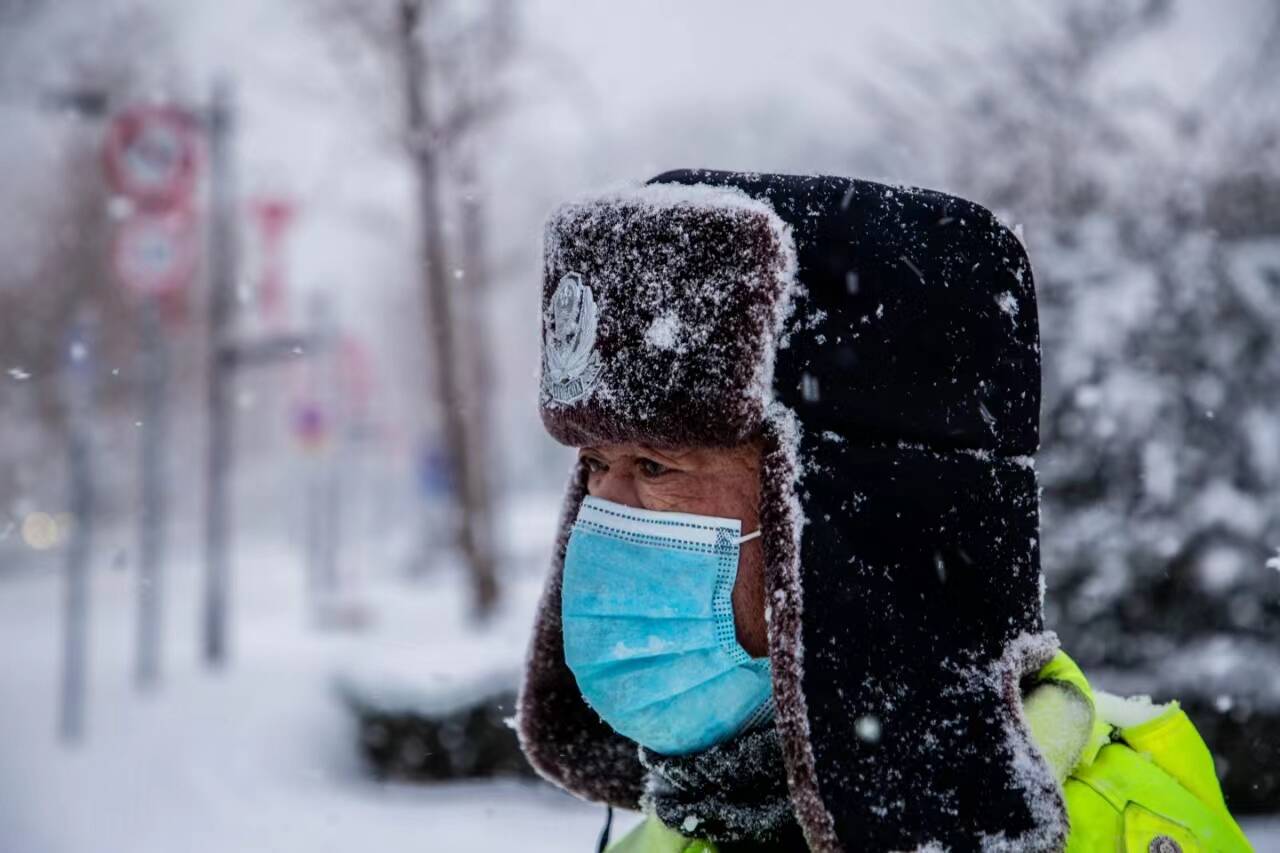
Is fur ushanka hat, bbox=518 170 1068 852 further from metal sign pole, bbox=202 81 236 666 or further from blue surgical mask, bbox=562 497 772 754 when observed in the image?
metal sign pole, bbox=202 81 236 666

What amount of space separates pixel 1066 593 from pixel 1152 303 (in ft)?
4.80

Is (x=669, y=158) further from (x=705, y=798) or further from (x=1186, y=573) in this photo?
(x=705, y=798)

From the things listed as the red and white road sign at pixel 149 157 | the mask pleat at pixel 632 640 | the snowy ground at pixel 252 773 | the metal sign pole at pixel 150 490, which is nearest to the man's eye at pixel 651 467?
the mask pleat at pixel 632 640

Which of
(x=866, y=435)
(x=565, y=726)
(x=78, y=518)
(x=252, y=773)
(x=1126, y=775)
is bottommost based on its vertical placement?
(x=252, y=773)

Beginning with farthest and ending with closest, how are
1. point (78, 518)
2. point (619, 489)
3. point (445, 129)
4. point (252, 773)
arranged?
point (445, 129) < point (78, 518) < point (252, 773) < point (619, 489)

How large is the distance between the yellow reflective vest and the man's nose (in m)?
0.61

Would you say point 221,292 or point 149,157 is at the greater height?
point 149,157

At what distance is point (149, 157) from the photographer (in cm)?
806

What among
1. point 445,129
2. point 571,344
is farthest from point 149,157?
point 571,344

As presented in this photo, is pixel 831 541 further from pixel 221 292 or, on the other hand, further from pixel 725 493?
pixel 221 292

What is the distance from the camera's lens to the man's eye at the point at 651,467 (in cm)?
192

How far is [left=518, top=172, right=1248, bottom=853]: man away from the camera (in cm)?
158

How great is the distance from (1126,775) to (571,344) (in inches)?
43.6

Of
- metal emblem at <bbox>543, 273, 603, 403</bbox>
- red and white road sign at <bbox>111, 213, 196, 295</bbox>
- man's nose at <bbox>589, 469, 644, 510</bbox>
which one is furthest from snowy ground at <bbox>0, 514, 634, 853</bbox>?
metal emblem at <bbox>543, 273, 603, 403</bbox>
